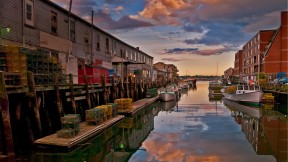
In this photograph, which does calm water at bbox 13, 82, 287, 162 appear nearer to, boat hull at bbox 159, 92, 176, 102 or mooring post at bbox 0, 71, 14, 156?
mooring post at bbox 0, 71, 14, 156

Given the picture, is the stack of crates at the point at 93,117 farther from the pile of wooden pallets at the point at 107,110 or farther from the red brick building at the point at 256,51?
the red brick building at the point at 256,51

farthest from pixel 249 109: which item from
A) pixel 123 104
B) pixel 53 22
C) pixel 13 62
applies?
pixel 13 62

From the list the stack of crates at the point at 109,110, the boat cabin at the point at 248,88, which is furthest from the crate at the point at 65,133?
the boat cabin at the point at 248,88

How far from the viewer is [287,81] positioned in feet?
142

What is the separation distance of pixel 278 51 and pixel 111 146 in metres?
68.7

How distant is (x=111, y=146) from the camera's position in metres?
16.5

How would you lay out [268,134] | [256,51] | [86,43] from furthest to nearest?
1. [256,51]
2. [86,43]
3. [268,134]

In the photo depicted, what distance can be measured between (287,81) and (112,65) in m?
28.8

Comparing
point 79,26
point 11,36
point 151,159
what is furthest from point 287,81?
point 11,36

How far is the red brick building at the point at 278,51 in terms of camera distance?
234 ft

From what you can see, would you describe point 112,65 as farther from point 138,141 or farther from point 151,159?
point 151,159

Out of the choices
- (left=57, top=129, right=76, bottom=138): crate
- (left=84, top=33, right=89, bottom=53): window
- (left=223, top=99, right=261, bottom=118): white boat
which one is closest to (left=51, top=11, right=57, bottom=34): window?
(left=84, top=33, right=89, bottom=53): window

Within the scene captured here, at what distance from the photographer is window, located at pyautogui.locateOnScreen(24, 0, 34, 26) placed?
64.6ft

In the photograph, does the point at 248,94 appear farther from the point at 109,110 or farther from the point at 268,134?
the point at 109,110
